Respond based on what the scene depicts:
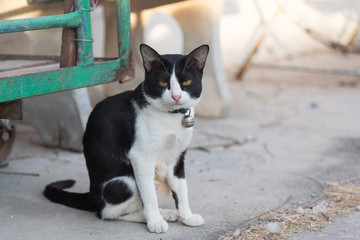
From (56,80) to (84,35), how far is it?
0.80 feet

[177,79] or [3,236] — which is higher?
[177,79]

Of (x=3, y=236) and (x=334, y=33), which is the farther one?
(x=334, y=33)

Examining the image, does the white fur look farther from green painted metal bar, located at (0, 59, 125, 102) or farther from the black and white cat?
green painted metal bar, located at (0, 59, 125, 102)

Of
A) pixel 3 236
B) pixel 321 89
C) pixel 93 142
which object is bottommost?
pixel 321 89

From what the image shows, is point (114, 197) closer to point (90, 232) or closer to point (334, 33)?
point (90, 232)

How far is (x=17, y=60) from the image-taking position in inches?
107

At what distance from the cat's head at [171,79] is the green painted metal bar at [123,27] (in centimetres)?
24

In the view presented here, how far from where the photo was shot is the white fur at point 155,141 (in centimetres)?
215

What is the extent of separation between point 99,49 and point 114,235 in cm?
358

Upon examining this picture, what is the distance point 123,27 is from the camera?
235 centimetres

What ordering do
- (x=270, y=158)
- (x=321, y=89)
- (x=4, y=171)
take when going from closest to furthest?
(x=4, y=171)
(x=270, y=158)
(x=321, y=89)

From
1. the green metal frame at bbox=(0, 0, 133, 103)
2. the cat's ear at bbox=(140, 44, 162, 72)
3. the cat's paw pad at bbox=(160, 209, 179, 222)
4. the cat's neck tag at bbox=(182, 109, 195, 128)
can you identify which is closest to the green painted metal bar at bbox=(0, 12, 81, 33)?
the green metal frame at bbox=(0, 0, 133, 103)

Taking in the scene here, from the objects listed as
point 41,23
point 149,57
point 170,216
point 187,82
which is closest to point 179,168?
point 170,216

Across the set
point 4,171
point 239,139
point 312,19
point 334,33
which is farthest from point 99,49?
point 334,33
